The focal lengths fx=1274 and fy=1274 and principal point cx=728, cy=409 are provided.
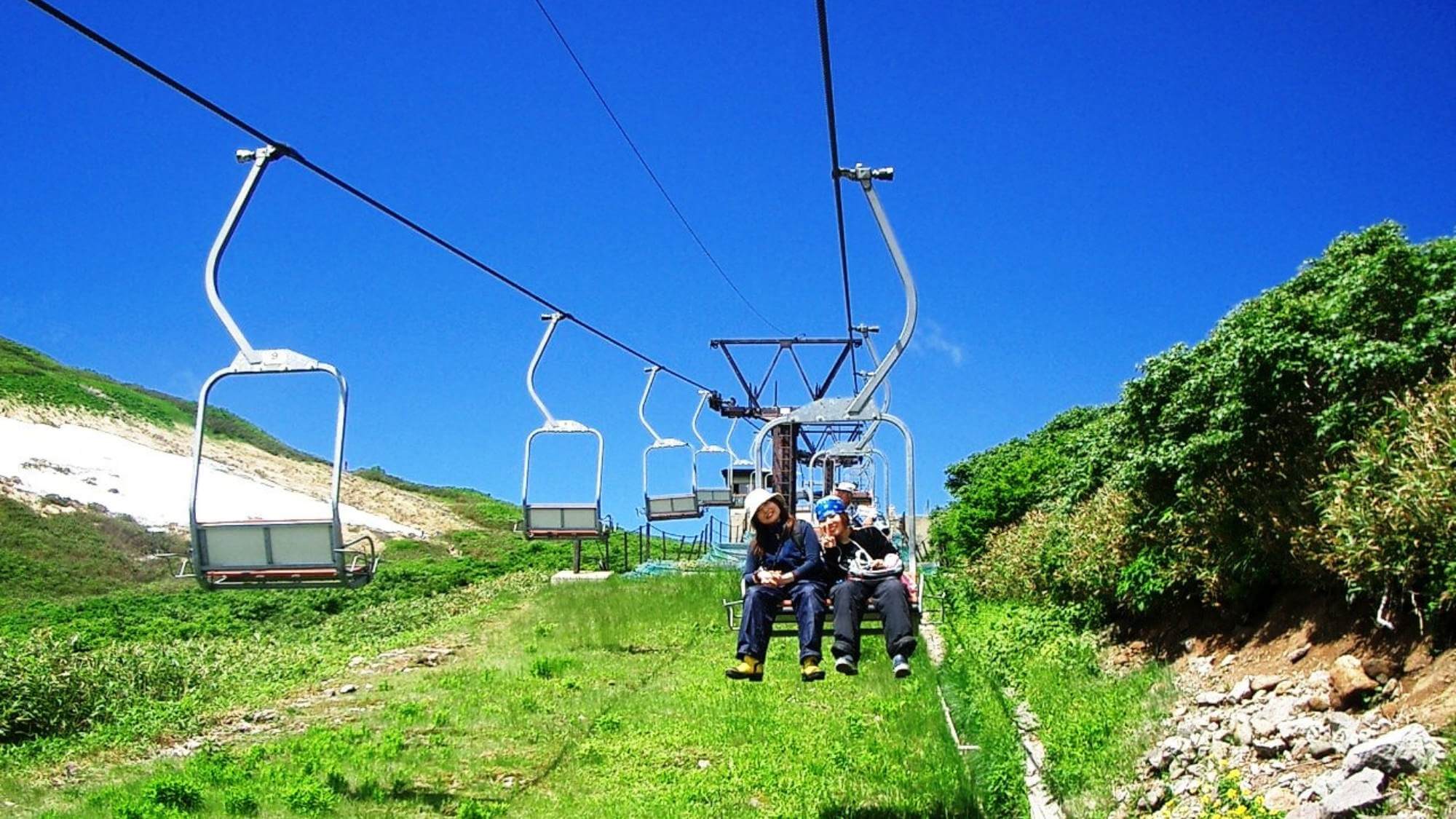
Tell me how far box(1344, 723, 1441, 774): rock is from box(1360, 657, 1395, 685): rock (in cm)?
126

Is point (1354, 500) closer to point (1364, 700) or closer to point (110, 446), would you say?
point (1364, 700)

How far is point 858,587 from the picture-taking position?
32.4 ft

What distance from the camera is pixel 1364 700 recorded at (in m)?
7.82

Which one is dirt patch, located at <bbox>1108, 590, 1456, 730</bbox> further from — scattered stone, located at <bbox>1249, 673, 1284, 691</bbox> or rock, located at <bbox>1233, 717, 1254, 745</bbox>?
rock, located at <bbox>1233, 717, 1254, 745</bbox>

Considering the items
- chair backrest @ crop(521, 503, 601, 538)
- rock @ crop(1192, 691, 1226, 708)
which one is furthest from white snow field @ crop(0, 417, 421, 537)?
rock @ crop(1192, 691, 1226, 708)

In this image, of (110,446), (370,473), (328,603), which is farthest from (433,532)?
(328,603)

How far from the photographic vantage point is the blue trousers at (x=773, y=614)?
9734 millimetres

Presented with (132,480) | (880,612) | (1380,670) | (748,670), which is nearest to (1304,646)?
(1380,670)

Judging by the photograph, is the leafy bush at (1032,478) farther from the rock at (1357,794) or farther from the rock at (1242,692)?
the rock at (1357,794)

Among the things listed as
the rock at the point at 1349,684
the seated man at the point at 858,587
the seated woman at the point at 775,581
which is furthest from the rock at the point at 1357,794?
the seated woman at the point at 775,581

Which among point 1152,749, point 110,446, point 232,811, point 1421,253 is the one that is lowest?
point 232,811

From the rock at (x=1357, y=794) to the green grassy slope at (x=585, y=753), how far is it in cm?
325

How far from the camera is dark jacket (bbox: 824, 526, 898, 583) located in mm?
10242

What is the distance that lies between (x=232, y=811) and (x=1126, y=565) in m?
8.93
